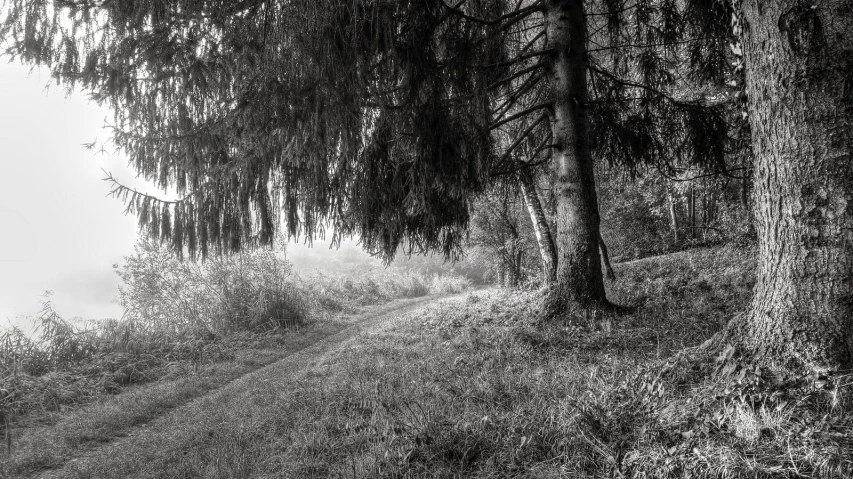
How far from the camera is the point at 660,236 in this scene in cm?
1770

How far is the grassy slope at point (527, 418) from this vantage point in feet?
7.16

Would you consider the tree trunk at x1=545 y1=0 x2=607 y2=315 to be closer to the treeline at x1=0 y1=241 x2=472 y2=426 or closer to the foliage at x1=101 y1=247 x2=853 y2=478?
the foliage at x1=101 y1=247 x2=853 y2=478

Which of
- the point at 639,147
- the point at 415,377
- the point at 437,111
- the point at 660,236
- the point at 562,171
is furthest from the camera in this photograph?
the point at 660,236

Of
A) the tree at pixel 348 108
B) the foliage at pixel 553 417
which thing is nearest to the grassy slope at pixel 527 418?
the foliage at pixel 553 417

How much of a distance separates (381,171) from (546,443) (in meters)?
4.22

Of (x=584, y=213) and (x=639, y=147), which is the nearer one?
(x=584, y=213)

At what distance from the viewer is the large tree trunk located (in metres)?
2.60

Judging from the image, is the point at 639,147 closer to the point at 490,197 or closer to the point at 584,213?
the point at 584,213

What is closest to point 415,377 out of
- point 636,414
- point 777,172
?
point 636,414

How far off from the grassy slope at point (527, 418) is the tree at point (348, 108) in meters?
1.68

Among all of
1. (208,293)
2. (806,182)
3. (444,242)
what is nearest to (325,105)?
(444,242)

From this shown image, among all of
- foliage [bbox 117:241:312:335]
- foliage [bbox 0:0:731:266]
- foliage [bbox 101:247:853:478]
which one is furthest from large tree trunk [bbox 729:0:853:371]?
foliage [bbox 117:241:312:335]

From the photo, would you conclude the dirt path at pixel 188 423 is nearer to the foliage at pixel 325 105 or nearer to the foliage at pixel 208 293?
the foliage at pixel 325 105

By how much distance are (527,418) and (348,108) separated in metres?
3.62
